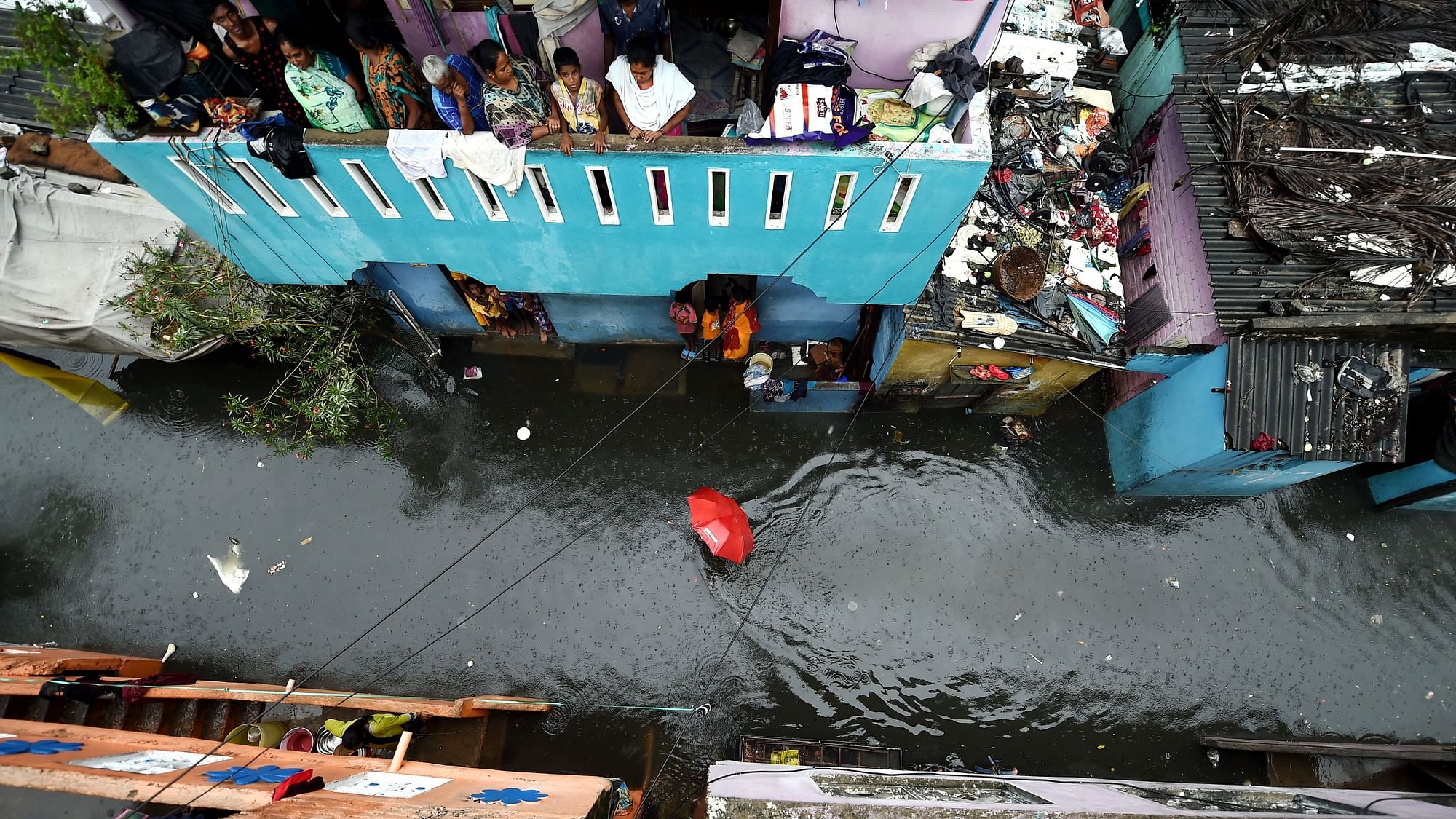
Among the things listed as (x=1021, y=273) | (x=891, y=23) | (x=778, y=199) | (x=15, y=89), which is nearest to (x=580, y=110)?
(x=778, y=199)

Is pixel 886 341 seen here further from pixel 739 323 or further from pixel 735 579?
pixel 735 579

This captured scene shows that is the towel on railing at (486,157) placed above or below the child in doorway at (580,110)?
below

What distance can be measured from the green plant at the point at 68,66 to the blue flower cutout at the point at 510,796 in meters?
8.36

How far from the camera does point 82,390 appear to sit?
40.8 ft

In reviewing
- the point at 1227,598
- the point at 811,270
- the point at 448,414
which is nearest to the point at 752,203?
the point at 811,270

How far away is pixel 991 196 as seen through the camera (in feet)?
37.3

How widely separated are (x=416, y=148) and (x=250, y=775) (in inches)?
282

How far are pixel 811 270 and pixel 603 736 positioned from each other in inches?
318

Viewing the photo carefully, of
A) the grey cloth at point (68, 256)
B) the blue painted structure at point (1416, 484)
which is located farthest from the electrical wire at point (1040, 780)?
the grey cloth at point (68, 256)

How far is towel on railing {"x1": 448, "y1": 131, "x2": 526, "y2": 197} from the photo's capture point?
769 cm

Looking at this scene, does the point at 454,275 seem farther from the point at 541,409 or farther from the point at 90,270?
the point at 90,270

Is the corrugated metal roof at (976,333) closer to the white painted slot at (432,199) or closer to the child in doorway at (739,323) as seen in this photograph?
the child in doorway at (739,323)

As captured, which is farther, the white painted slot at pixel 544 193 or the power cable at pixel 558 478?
the white painted slot at pixel 544 193

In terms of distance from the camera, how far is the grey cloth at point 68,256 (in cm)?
1061
